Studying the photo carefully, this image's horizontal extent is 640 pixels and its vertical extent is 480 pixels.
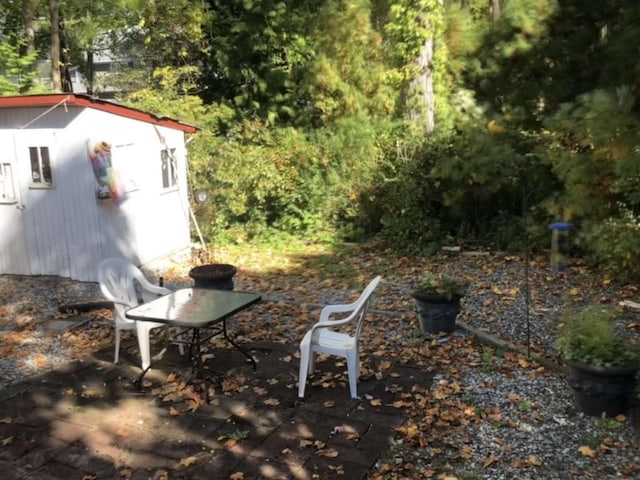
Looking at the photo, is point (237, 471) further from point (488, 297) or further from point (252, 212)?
point (252, 212)

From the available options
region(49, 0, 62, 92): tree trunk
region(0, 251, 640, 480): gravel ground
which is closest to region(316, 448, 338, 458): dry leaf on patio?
region(0, 251, 640, 480): gravel ground

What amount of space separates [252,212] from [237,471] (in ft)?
25.1

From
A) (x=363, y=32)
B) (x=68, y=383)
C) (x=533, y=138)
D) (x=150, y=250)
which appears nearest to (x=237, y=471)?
(x=68, y=383)

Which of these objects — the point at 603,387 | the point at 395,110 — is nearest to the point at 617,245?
the point at 603,387

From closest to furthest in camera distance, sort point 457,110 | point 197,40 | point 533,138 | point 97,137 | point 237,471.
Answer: point 237,471, point 97,137, point 533,138, point 457,110, point 197,40

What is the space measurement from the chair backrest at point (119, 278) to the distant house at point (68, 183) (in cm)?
237

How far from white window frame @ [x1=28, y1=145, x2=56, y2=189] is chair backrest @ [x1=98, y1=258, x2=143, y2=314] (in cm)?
277

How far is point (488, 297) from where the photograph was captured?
21.7 ft

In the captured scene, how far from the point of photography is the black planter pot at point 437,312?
210 inches

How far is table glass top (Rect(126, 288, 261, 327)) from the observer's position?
429 cm

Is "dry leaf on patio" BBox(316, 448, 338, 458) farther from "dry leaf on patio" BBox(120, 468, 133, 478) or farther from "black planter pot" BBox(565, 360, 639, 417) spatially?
"black planter pot" BBox(565, 360, 639, 417)

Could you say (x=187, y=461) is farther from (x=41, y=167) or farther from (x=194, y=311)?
(x=41, y=167)

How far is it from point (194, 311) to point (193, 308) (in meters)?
0.11

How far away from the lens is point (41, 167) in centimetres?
758
